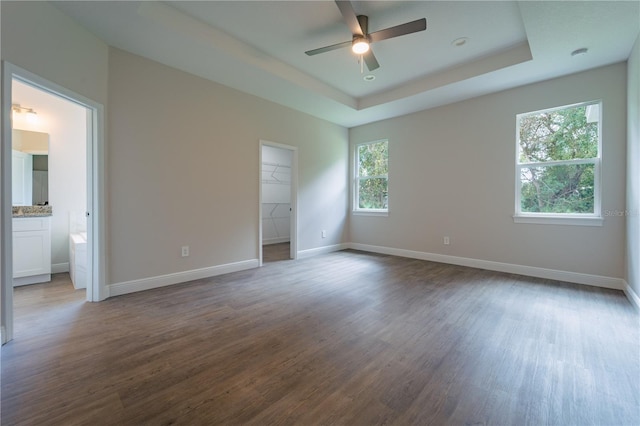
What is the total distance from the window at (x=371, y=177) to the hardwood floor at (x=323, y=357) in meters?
2.71

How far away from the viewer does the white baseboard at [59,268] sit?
3840 mm

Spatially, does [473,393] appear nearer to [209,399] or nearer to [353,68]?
[209,399]

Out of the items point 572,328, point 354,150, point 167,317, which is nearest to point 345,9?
point 167,317

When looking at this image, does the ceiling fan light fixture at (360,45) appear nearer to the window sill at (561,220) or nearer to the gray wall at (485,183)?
the gray wall at (485,183)

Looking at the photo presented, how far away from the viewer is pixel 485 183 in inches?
165

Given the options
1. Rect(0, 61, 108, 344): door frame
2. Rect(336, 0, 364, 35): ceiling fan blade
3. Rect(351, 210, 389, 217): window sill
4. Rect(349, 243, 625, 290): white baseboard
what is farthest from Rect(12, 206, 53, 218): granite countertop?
Rect(349, 243, 625, 290): white baseboard

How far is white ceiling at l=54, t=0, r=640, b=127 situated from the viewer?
246cm

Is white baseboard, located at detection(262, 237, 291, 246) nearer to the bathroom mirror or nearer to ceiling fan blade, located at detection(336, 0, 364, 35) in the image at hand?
the bathroom mirror

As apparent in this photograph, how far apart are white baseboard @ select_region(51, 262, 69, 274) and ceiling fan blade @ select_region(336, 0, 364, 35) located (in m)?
4.91

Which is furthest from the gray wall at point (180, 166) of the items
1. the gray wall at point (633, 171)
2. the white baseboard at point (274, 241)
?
the gray wall at point (633, 171)

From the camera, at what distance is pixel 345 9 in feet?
7.30

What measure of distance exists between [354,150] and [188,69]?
3558 millimetres

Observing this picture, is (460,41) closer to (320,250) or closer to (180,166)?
(180,166)

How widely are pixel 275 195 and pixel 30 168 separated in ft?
14.5
